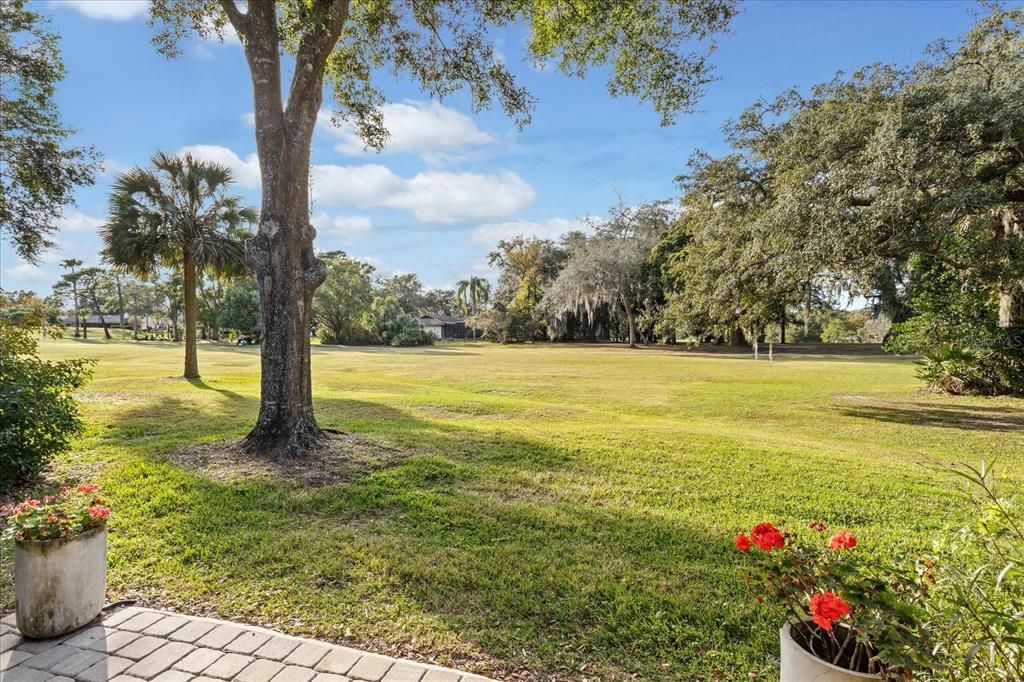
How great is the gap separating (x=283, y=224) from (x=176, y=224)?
925 centimetres

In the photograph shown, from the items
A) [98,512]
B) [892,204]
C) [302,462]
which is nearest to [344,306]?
[302,462]

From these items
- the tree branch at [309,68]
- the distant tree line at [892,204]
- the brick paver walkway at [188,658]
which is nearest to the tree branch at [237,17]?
the tree branch at [309,68]

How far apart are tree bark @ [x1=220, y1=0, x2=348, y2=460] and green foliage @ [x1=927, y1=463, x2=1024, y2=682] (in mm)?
5459

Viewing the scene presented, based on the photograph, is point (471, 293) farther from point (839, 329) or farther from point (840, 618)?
point (840, 618)

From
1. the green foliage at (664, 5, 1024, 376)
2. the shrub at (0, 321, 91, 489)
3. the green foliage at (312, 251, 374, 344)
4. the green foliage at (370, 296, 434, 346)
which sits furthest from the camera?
the green foliage at (370, 296, 434, 346)

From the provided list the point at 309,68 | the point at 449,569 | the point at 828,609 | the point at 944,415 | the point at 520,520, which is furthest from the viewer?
the point at 944,415

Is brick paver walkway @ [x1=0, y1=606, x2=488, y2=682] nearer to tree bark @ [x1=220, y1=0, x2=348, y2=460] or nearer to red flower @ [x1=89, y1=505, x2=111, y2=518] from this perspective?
red flower @ [x1=89, y1=505, x2=111, y2=518]

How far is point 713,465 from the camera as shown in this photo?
19.1 ft

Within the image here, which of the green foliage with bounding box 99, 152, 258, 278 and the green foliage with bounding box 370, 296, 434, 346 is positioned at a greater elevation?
the green foliage with bounding box 99, 152, 258, 278

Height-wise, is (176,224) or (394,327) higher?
(176,224)

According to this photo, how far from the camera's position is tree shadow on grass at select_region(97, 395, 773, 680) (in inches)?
94.8

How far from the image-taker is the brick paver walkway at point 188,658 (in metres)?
2.13

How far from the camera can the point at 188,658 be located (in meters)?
2.26

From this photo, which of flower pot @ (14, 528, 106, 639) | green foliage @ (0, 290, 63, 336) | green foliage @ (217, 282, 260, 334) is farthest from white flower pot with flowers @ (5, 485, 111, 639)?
green foliage @ (217, 282, 260, 334)
